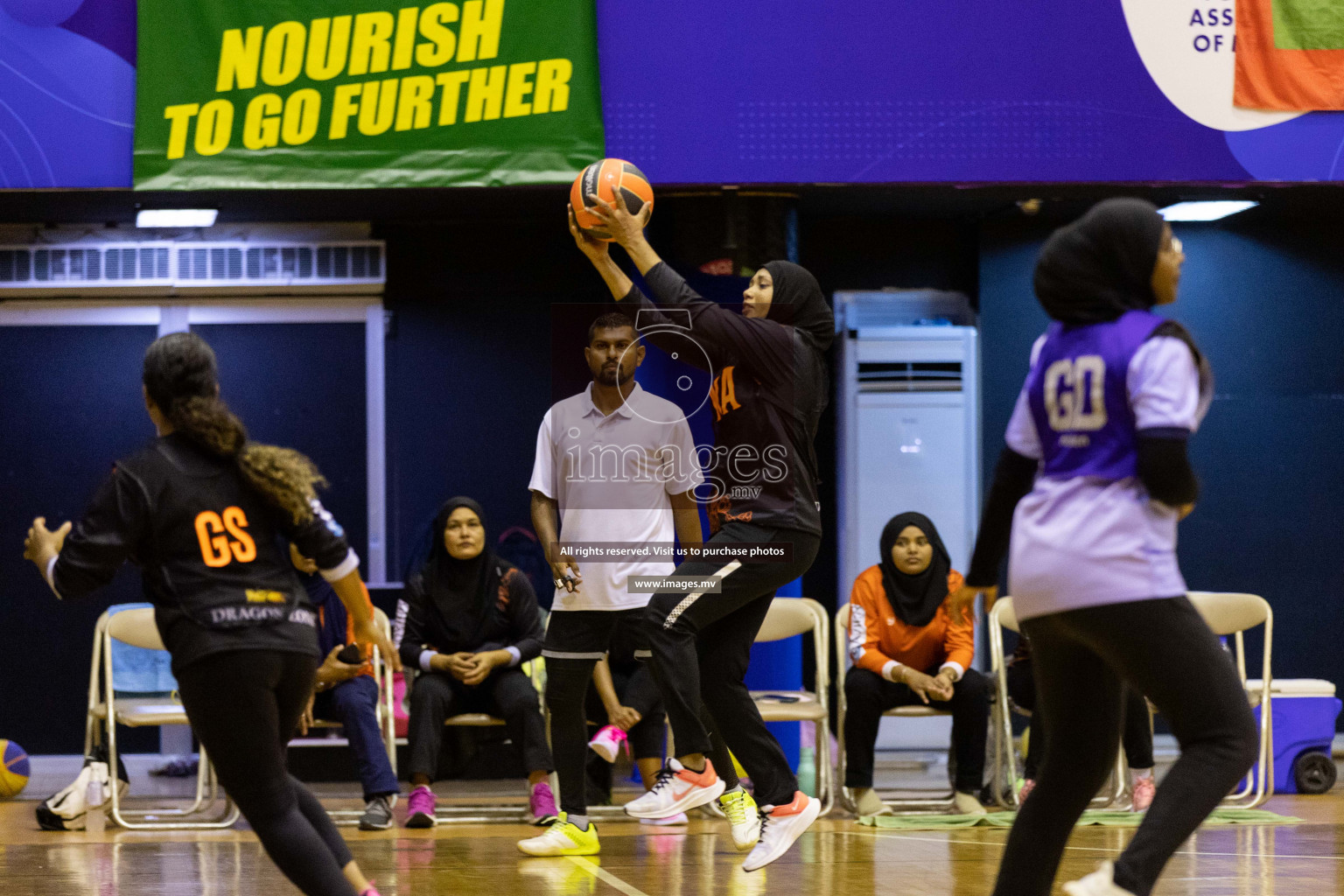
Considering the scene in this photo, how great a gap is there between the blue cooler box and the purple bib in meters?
4.59

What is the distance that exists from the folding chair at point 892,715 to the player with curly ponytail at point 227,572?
11.0 ft

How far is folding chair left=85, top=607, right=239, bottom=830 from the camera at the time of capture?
20.4 feet

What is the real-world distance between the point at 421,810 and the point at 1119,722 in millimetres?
3898

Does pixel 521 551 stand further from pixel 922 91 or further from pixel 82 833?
pixel 922 91

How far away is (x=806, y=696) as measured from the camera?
22.0 feet

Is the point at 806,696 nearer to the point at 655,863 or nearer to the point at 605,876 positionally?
the point at 655,863

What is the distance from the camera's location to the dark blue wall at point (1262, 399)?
826 cm

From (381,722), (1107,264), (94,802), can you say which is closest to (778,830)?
(1107,264)

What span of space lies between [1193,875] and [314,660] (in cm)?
306

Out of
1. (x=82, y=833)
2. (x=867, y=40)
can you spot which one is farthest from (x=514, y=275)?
(x=82, y=833)

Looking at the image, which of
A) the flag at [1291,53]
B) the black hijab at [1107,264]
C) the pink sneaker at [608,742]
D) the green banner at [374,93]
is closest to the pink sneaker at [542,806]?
the pink sneaker at [608,742]

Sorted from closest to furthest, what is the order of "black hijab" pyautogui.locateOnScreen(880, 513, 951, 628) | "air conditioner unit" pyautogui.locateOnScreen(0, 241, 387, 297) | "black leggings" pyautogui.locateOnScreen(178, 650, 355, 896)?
1. "black leggings" pyautogui.locateOnScreen(178, 650, 355, 896)
2. "black hijab" pyautogui.locateOnScreen(880, 513, 951, 628)
3. "air conditioner unit" pyautogui.locateOnScreen(0, 241, 387, 297)

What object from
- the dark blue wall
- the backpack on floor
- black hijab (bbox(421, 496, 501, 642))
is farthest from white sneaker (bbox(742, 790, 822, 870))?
the dark blue wall

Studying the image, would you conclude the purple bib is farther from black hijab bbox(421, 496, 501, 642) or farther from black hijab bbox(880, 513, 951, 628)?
black hijab bbox(421, 496, 501, 642)
